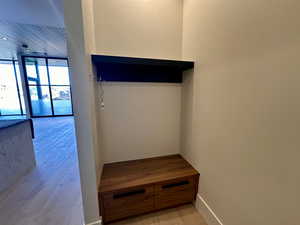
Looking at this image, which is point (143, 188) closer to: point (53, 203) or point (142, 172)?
point (142, 172)

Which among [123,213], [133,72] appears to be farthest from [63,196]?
[133,72]

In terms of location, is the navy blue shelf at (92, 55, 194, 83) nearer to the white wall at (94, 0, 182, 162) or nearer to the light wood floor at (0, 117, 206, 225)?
the white wall at (94, 0, 182, 162)

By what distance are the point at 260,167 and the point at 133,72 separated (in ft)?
5.04

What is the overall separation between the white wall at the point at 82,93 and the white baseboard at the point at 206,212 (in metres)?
1.15

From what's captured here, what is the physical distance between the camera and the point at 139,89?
1.82 m

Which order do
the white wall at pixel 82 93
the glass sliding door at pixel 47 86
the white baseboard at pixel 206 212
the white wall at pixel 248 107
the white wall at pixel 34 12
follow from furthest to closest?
the glass sliding door at pixel 47 86, the white wall at pixel 34 12, the white baseboard at pixel 206 212, the white wall at pixel 82 93, the white wall at pixel 248 107

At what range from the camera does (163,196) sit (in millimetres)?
1560

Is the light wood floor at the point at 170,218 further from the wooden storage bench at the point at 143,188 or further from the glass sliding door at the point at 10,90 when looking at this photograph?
the glass sliding door at the point at 10,90

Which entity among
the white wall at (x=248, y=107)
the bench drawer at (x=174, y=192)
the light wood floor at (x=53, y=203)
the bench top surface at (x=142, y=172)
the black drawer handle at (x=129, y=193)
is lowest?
the light wood floor at (x=53, y=203)

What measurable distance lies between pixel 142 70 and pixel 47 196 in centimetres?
210

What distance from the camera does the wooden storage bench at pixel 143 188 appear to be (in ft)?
4.61

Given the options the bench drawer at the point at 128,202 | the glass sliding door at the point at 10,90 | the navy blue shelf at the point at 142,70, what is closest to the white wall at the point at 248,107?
the navy blue shelf at the point at 142,70

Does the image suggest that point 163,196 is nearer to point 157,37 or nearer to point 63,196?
point 63,196

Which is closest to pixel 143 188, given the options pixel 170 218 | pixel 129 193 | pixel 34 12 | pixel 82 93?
pixel 129 193
